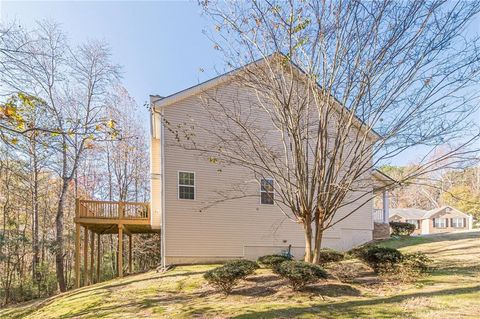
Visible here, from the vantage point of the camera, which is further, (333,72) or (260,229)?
(260,229)

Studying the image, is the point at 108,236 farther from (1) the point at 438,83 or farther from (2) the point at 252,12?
(1) the point at 438,83

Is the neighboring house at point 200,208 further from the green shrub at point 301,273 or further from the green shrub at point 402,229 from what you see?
the green shrub at point 402,229

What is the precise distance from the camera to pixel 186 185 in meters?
12.4

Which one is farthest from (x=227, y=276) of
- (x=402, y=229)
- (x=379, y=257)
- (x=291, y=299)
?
(x=402, y=229)

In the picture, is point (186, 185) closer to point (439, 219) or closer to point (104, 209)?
point (104, 209)

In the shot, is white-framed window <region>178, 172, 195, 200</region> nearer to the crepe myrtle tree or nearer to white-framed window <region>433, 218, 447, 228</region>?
the crepe myrtle tree

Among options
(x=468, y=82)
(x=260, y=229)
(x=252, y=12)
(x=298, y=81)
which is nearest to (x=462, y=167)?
(x=468, y=82)

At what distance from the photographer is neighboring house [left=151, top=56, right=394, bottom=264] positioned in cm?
1203

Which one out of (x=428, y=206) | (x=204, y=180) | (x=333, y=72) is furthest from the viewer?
(x=428, y=206)

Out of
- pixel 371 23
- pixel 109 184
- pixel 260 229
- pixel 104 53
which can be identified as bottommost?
pixel 260 229

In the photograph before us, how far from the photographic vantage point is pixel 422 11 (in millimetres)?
7199

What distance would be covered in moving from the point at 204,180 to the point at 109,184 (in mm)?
12260

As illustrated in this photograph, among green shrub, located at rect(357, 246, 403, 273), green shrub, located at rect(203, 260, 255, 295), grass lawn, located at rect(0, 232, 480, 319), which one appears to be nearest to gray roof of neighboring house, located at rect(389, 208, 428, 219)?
grass lawn, located at rect(0, 232, 480, 319)

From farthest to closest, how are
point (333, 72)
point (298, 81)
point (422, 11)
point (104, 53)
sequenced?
point (104, 53) < point (298, 81) < point (333, 72) < point (422, 11)
